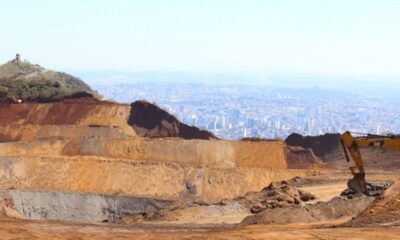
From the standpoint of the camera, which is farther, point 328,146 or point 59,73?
point 59,73

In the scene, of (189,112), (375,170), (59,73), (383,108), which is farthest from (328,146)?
(383,108)

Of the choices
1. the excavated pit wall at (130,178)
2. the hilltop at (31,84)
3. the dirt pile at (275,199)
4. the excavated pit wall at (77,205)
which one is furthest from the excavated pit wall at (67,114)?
the dirt pile at (275,199)

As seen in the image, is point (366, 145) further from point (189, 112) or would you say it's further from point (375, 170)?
point (189, 112)

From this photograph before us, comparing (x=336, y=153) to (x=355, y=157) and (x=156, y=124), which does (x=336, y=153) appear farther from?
(x=355, y=157)

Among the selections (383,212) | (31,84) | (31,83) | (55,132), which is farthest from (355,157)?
(31,83)

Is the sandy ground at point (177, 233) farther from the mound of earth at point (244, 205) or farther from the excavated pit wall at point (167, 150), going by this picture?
the excavated pit wall at point (167, 150)

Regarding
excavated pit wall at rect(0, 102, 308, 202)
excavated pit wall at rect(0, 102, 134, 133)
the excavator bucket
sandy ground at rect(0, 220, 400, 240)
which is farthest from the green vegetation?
sandy ground at rect(0, 220, 400, 240)
